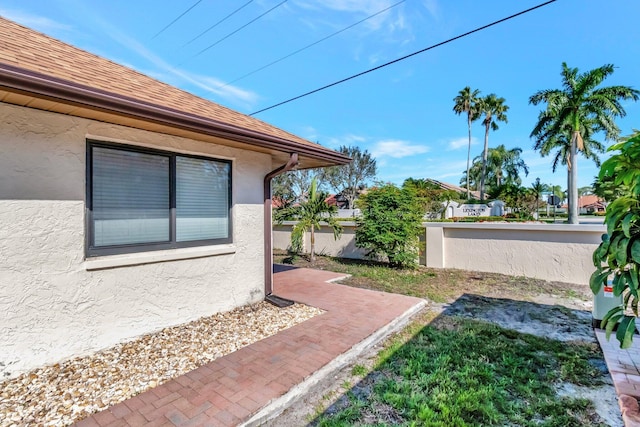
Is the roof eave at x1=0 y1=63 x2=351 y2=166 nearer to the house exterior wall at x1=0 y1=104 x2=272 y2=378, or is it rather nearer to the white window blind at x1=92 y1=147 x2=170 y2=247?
the house exterior wall at x1=0 y1=104 x2=272 y2=378

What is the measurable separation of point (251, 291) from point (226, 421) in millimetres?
3146

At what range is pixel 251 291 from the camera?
18.5 ft

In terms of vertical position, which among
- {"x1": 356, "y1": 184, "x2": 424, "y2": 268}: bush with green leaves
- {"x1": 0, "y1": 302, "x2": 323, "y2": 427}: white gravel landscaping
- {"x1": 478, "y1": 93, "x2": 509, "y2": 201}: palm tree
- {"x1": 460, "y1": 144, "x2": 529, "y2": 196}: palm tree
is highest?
{"x1": 478, "y1": 93, "x2": 509, "y2": 201}: palm tree

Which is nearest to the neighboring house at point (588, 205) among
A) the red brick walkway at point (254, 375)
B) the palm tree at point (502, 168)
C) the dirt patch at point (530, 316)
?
the palm tree at point (502, 168)

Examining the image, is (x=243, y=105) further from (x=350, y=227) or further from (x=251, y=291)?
(x=251, y=291)

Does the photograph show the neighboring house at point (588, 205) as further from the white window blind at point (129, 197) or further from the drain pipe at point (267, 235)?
the white window blind at point (129, 197)

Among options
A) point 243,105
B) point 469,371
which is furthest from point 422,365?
point 243,105

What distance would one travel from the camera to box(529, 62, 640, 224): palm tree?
21.4 meters

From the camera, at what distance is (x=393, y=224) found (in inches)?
363

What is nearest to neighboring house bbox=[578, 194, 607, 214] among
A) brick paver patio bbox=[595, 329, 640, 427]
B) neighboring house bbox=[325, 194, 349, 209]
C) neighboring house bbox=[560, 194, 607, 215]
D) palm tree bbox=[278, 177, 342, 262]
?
neighboring house bbox=[560, 194, 607, 215]

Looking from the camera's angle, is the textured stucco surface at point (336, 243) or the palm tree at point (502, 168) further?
the palm tree at point (502, 168)

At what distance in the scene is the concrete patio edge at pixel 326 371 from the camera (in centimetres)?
268

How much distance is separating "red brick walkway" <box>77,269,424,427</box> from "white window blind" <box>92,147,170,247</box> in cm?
203

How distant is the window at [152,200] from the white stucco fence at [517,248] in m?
6.75
